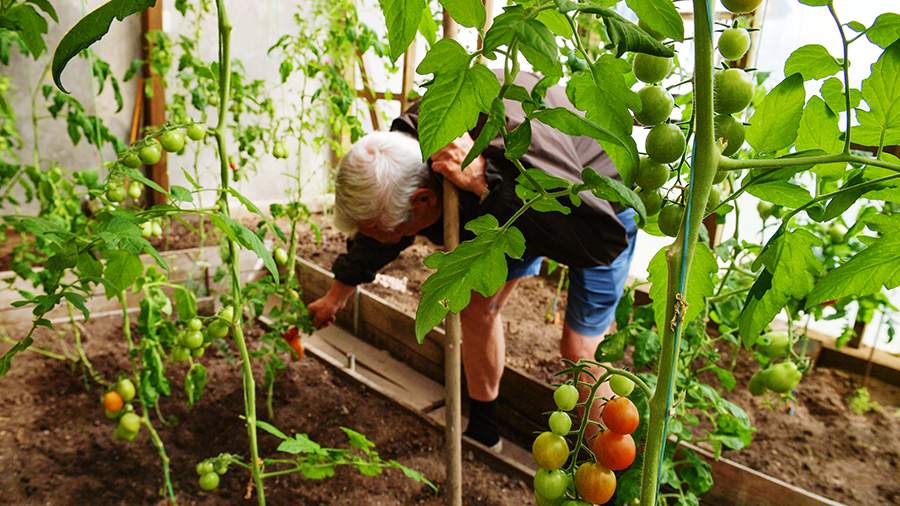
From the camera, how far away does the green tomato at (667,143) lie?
505 mm

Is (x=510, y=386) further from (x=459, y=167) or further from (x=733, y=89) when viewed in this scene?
(x=733, y=89)

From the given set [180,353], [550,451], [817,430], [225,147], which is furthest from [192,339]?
[817,430]

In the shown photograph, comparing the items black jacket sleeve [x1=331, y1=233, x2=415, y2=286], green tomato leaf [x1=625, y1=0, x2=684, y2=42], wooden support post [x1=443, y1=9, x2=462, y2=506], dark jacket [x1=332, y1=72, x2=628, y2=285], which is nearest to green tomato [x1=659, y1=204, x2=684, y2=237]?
green tomato leaf [x1=625, y1=0, x2=684, y2=42]

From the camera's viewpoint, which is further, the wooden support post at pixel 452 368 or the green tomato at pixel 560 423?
the wooden support post at pixel 452 368

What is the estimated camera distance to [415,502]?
1.72 metres

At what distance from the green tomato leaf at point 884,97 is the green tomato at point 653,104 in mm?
159

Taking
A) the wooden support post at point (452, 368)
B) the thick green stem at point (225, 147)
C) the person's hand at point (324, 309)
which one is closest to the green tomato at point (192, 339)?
the thick green stem at point (225, 147)

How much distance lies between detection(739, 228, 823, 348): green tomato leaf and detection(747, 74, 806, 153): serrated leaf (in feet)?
0.29

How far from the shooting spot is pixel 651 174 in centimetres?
55

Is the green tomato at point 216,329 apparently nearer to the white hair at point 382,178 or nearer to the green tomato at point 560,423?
the white hair at point 382,178

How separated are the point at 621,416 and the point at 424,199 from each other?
1.24 meters

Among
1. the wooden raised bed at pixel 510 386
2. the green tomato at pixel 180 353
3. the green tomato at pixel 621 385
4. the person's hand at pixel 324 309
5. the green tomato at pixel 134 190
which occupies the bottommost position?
the wooden raised bed at pixel 510 386

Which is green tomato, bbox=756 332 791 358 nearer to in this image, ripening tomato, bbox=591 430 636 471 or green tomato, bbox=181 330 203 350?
ripening tomato, bbox=591 430 636 471

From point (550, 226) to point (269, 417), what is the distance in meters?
1.23
